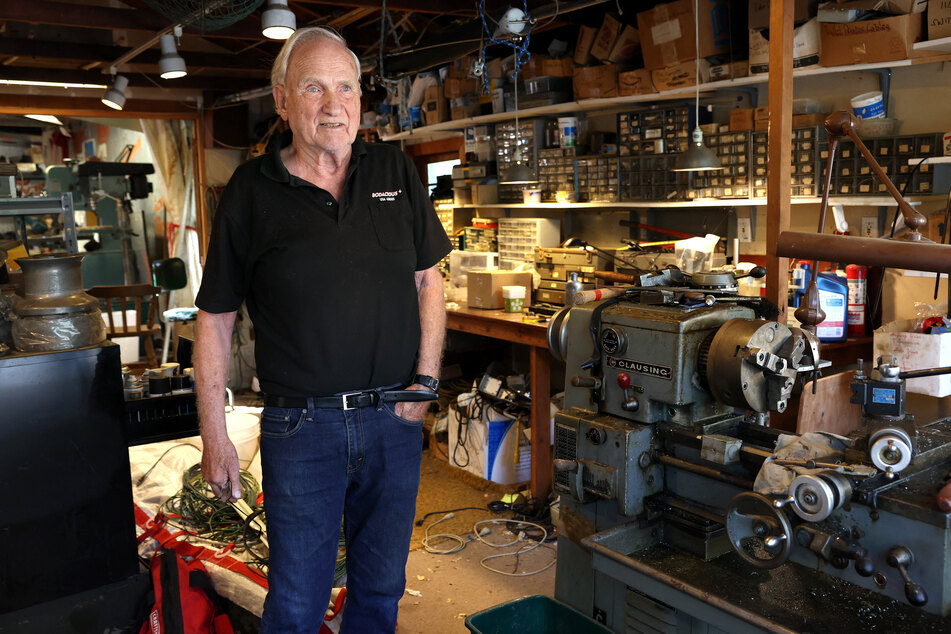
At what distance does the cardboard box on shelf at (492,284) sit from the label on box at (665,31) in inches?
53.1

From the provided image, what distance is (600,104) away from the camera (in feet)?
14.2

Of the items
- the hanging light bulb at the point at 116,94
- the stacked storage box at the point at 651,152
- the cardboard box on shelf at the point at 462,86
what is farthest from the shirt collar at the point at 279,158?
the hanging light bulb at the point at 116,94

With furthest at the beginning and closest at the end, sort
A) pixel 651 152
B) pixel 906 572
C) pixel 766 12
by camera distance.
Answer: pixel 651 152 → pixel 766 12 → pixel 906 572

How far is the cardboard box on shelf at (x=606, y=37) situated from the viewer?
4.21 meters

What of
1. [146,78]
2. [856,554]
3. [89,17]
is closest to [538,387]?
[856,554]

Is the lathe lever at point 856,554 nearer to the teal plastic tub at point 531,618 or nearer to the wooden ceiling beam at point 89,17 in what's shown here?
the teal plastic tub at point 531,618

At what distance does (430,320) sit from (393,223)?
27 cm

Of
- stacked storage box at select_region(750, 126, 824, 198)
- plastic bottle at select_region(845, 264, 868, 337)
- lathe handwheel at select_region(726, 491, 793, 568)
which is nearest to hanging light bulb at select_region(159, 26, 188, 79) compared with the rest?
stacked storage box at select_region(750, 126, 824, 198)

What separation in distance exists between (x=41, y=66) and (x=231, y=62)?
4.95ft

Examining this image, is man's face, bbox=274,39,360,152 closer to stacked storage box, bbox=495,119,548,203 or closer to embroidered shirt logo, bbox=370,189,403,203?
embroidered shirt logo, bbox=370,189,403,203

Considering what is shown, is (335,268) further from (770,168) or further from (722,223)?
(722,223)

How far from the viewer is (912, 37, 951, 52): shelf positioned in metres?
2.87

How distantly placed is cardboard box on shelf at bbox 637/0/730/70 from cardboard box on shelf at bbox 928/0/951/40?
887 millimetres

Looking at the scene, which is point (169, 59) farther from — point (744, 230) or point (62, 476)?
point (744, 230)
